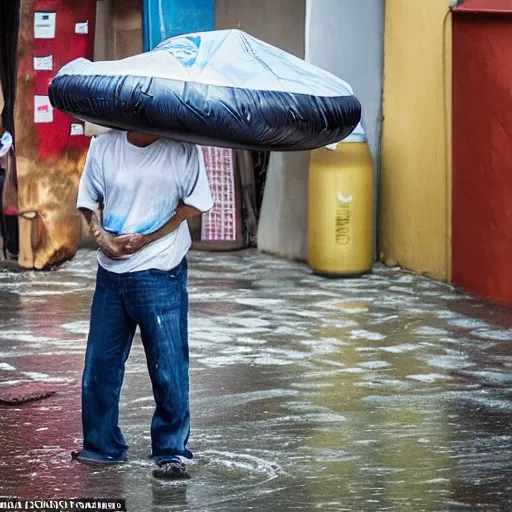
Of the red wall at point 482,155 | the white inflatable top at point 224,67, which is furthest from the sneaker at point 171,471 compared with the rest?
the red wall at point 482,155

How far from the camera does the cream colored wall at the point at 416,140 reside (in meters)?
12.5


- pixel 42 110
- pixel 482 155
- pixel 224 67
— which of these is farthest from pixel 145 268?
pixel 42 110

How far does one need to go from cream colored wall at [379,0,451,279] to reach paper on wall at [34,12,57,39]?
2924mm

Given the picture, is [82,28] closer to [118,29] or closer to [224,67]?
[118,29]

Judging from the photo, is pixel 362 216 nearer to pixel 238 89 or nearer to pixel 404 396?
pixel 404 396

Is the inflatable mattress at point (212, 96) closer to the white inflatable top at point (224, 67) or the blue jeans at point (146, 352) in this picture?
the white inflatable top at point (224, 67)

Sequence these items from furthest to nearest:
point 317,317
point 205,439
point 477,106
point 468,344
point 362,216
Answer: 1. point 362,216
2. point 477,106
3. point 317,317
4. point 468,344
5. point 205,439

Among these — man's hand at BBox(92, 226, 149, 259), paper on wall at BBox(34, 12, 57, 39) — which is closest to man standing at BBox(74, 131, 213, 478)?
man's hand at BBox(92, 226, 149, 259)

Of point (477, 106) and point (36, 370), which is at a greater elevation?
point (477, 106)

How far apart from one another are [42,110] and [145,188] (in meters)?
6.38

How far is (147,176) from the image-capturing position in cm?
662

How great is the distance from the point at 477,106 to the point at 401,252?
5.79 feet

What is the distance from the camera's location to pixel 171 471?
6.67 m

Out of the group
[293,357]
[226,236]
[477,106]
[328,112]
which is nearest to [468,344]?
[293,357]
